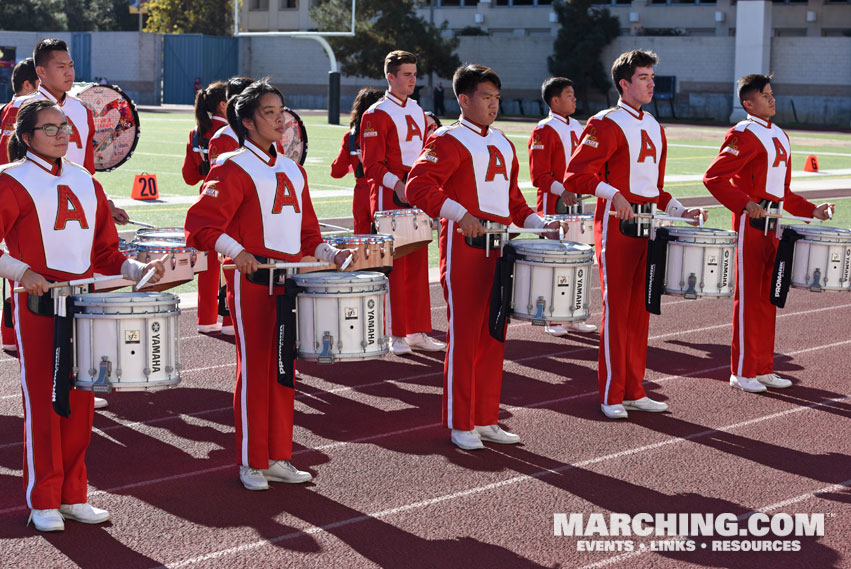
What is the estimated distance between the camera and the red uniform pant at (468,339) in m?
6.60

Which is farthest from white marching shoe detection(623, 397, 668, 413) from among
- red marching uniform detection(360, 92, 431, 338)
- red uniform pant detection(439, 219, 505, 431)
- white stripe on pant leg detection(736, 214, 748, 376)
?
red marching uniform detection(360, 92, 431, 338)

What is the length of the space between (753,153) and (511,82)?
165 ft

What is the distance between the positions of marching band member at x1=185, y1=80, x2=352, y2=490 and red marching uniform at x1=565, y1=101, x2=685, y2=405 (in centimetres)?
201

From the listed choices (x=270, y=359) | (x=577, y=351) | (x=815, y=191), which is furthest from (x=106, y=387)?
(x=815, y=191)

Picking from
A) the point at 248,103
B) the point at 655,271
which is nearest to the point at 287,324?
the point at 248,103

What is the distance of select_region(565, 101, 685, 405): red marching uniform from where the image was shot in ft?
23.7

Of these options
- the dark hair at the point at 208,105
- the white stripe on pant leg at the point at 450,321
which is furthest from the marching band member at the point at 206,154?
the white stripe on pant leg at the point at 450,321

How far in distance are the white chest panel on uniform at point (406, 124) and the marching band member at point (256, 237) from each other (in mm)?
3264

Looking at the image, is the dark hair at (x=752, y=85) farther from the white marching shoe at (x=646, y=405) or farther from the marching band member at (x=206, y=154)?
the marching band member at (x=206, y=154)

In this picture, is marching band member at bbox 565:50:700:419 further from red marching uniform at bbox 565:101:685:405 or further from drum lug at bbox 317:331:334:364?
drum lug at bbox 317:331:334:364

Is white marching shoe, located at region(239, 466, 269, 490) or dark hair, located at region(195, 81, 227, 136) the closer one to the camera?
white marching shoe, located at region(239, 466, 269, 490)

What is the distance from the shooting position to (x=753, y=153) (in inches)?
308

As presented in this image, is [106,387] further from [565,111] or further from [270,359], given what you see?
[565,111]

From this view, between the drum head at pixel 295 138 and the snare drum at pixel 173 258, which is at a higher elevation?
A: the drum head at pixel 295 138
